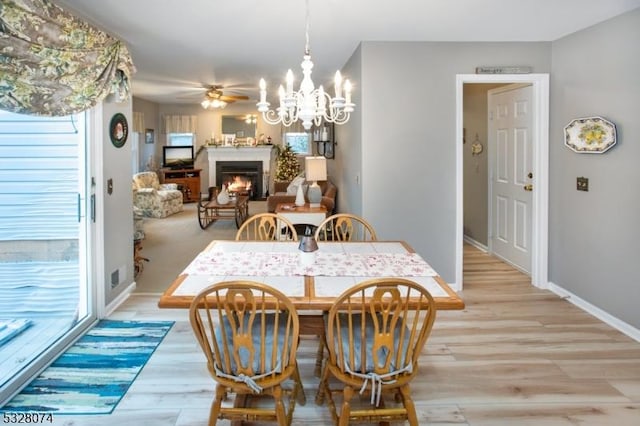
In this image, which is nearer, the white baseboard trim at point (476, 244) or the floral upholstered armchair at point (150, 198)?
the white baseboard trim at point (476, 244)

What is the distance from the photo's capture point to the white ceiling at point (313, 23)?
10.3 ft

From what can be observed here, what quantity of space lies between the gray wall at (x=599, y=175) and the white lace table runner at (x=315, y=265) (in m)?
1.84

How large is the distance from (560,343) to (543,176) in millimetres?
1752

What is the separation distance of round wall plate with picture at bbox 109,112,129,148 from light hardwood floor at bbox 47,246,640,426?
1421 mm

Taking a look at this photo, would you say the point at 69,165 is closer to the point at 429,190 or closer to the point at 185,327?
the point at 185,327

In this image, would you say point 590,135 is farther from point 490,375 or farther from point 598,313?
point 490,375

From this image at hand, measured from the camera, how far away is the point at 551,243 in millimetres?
4301

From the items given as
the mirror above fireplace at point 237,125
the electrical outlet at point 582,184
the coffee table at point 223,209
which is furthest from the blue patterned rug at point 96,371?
the mirror above fireplace at point 237,125

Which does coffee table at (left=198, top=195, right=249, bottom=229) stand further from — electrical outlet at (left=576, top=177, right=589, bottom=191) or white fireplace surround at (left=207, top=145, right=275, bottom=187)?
electrical outlet at (left=576, top=177, right=589, bottom=191)

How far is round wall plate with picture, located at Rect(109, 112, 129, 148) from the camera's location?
3756mm

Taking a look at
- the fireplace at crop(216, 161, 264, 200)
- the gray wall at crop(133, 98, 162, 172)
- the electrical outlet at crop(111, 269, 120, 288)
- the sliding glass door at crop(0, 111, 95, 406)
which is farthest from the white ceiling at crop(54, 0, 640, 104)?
the fireplace at crop(216, 161, 264, 200)

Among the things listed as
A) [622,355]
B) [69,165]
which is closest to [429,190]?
[622,355]

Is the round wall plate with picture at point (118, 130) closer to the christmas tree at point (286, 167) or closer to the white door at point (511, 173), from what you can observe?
the white door at point (511, 173)

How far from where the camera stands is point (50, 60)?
104 inches
